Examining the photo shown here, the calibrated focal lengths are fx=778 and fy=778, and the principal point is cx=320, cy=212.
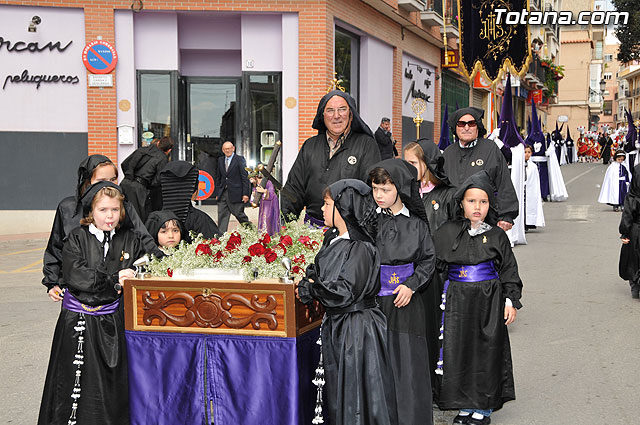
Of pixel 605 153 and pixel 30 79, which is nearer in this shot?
pixel 30 79

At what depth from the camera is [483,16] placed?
15297 millimetres

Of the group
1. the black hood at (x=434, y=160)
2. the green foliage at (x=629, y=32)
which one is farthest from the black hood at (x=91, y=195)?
the green foliage at (x=629, y=32)

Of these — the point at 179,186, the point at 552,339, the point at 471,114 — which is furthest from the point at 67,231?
the point at 552,339

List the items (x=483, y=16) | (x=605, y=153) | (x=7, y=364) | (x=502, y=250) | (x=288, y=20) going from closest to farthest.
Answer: (x=502, y=250)
(x=7, y=364)
(x=483, y=16)
(x=288, y=20)
(x=605, y=153)

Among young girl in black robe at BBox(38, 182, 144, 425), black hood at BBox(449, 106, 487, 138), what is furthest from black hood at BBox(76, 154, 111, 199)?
black hood at BBox(449, 106, 487, 138)

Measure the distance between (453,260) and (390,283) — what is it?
755 mm

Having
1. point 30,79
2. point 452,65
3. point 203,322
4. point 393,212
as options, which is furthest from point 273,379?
point 452,65

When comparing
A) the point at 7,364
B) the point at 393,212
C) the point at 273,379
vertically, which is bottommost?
the point at 7,364

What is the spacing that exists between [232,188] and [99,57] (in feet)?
14.8

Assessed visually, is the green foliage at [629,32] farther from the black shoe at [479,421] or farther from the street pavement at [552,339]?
the black shoe at [479,421]

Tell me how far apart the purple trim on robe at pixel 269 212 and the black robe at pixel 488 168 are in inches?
84.3

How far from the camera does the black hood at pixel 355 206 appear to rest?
4.19 meters

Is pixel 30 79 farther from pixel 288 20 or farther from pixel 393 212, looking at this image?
pixel 393 212

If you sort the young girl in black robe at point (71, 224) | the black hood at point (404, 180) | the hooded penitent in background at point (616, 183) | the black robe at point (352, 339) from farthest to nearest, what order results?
the hooded penitent in background at point (616, 183) < the young girl in black robe at point (71, 224) < the black hood at point (404, 180) < the black robe at point (352, 339)
